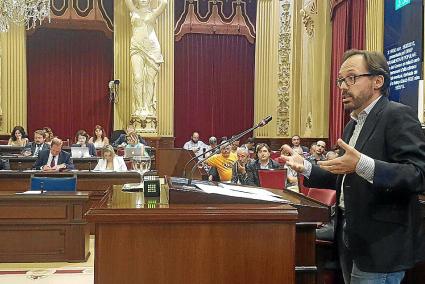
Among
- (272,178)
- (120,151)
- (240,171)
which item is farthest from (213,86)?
(272,178)

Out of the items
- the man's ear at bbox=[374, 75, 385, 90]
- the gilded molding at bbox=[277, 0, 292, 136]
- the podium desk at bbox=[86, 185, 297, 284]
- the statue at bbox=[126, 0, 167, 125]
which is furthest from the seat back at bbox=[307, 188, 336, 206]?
the gilded molding at bbox=[277, 0, 292, 136]

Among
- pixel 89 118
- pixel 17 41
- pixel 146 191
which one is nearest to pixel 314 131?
pixel 89 118

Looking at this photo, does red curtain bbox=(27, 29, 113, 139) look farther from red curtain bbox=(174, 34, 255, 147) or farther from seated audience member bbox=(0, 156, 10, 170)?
seated audience member bbox=(0, 156, 10, 170)

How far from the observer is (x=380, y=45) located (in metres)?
7.81

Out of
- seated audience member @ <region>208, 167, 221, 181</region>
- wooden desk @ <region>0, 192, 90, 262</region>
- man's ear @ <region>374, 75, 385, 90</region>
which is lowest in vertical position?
wooden desk @ <region>0, 192, 90, 262</region>

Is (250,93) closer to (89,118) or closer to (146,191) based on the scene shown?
(89,118)

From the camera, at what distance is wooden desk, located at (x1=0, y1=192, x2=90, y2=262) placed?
193 inches

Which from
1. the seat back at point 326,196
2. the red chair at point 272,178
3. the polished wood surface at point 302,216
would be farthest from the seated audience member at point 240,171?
the polished wood surface at point 302,216

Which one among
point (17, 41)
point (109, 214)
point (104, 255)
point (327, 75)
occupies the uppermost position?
point (17, 41)

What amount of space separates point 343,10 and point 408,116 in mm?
8966

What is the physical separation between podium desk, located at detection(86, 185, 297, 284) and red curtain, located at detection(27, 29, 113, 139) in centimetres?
1183

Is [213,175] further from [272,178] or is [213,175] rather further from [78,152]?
[78,152]

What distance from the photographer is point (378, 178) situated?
1.52 m

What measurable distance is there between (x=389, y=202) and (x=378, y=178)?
0.13 metres
